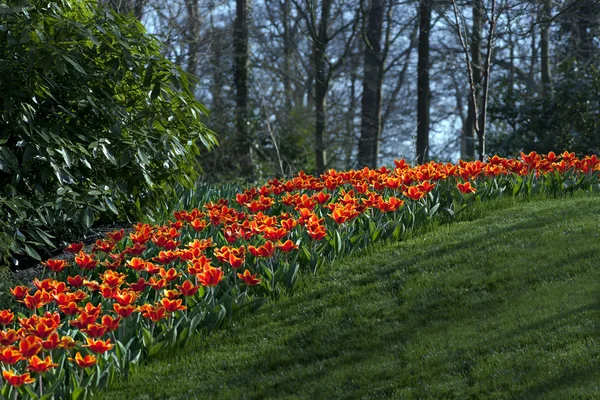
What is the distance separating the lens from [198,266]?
483 cm

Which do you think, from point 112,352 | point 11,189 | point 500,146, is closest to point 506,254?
point 112,352

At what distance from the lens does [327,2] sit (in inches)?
595

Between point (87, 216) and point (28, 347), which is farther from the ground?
point (87, 216)

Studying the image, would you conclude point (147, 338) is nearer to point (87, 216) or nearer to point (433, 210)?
point (87, 216)

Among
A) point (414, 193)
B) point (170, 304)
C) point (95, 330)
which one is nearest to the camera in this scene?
point (95, 330)

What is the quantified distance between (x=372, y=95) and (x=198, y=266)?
12.8 m

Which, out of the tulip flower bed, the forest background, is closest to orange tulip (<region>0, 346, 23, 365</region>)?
the tulip flower bed

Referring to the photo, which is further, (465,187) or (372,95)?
(372,95)

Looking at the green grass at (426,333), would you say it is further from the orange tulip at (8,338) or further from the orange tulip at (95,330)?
the orange tulip at (8,338)

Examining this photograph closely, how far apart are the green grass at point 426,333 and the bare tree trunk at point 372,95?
1079 centimetres

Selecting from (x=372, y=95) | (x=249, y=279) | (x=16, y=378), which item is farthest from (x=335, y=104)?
(x=16, y=378)

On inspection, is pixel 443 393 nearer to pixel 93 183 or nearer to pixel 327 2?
pixel 93 183

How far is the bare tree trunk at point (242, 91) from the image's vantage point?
14.8 meters

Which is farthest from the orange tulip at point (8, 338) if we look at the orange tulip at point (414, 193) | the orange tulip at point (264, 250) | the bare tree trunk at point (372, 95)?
the bare tree trunk at point (372, 95)
